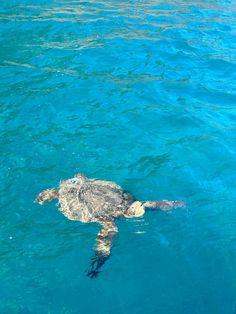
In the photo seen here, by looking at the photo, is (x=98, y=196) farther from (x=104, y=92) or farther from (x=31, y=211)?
(x=104, y=92)

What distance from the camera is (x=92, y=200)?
7.91m

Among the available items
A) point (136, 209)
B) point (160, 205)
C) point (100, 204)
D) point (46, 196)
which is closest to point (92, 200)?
point (100, 204)

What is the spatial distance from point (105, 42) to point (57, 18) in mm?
3339

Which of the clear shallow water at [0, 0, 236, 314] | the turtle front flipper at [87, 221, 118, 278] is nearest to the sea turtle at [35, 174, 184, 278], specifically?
the turtle front flipper at [87, 221, 118, 278]

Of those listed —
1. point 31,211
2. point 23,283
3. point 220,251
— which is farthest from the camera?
point 31,211

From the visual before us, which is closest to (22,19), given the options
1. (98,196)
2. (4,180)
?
(4,180)

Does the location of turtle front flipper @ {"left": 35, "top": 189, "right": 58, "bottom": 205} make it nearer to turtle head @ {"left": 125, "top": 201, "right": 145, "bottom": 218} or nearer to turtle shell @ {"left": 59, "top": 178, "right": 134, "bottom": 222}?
turtle shell @ {"left": 59, "top": 178, "right": 134, "bottom": 222}

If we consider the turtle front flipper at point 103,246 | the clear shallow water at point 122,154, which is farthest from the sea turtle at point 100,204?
the clear shallow water at point 122,154

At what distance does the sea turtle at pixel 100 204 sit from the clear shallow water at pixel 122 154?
0.71ft

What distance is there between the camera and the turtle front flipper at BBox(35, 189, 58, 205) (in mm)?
8266

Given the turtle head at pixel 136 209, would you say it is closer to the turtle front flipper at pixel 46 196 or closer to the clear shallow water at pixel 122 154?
the clear shallow water at pixel 122 154

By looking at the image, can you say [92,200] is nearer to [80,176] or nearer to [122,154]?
[80,176]

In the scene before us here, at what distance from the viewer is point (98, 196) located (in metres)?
7.95

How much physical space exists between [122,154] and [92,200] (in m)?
2.21
